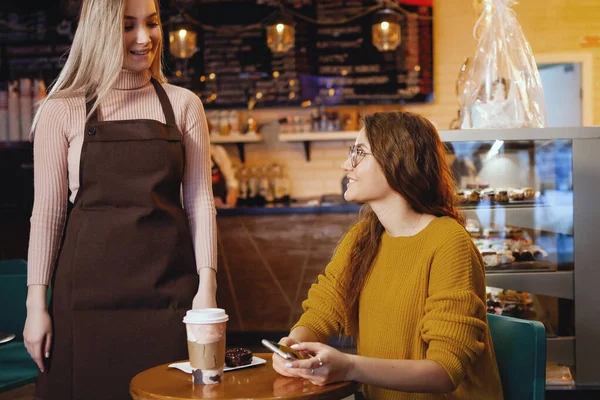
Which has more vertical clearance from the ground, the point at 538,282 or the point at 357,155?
the point at 357,155

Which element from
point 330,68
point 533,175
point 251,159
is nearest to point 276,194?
point 251,159

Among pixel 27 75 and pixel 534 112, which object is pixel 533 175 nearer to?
pixel 534 112

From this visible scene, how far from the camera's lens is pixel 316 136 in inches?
278

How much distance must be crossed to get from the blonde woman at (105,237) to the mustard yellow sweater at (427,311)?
0.38 metres

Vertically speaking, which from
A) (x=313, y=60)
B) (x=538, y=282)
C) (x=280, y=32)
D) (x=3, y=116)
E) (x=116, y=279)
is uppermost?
(x=280, y=32)

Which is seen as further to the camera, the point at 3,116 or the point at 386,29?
the point at 3,116

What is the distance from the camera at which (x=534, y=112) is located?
133 inches

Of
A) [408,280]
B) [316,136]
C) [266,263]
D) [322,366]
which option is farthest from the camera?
[316,136]

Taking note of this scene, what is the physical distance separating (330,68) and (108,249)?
5442 millimetres

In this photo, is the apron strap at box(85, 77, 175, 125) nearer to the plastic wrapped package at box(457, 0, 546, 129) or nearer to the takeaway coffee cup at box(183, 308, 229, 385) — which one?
the takeaway coffee cup at box(183, 308, 229, 385)

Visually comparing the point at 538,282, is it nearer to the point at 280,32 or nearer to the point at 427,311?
the point at 427,311

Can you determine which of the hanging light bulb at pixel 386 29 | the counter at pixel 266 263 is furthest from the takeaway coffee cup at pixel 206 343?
the hanging light bulb at pixel 386 29

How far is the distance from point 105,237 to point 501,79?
2.04 m

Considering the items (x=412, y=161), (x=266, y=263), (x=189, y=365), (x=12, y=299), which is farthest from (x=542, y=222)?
(x=266, y=263)
